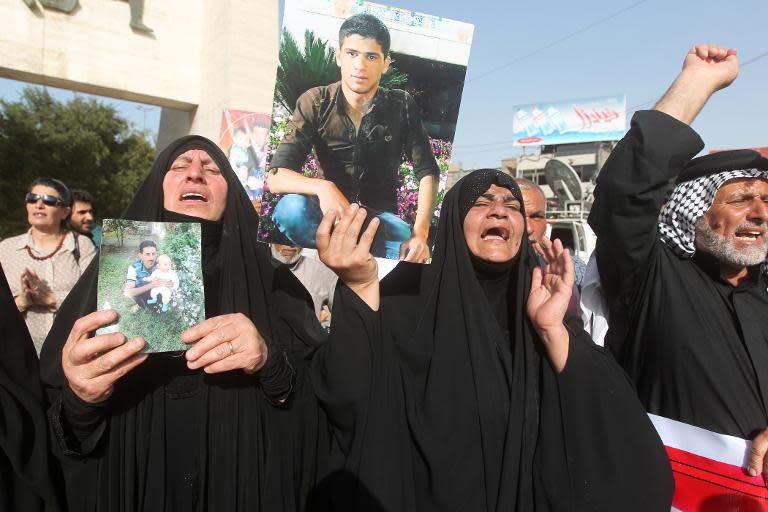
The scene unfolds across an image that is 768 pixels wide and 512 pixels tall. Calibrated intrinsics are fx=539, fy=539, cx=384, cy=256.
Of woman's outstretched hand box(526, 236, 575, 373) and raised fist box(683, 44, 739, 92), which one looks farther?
raised fist box(683, 44, 739, 92)

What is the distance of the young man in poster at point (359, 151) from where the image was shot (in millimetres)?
1384

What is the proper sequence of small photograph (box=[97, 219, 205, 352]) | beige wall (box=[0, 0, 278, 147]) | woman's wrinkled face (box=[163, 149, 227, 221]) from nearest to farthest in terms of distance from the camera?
1. small photograph (box=[97, 219, 205, 352])
2. woman's wrinkled face (box=[163, 149, 227, 221])
3. beige wall (box=[0, 0, 278, 147])

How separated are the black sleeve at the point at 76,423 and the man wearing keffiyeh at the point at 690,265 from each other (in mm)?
1643

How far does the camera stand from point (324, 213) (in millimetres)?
1433

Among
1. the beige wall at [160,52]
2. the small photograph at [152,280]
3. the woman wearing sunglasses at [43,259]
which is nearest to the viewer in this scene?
the small photograph at [152,280]

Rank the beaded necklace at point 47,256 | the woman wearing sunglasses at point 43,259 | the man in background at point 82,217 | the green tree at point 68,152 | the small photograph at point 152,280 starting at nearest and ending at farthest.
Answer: the small photograph at point 152,280
the woman wearing sunglasses at point 43,259
the beaded necklace at point 47,256
the man in background at point 82,217
the green tree at point 68,152

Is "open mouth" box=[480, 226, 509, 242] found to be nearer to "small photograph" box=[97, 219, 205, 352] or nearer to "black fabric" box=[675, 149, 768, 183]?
"black fabric" box=[675, 149, 768, 183]

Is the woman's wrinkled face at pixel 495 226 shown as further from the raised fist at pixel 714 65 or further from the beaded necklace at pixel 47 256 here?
the beaded necklace at pixel 47 256

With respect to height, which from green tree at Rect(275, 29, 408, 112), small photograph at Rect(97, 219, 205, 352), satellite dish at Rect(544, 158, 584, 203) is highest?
satellite dish at Rect(544, 158, 584, 203)

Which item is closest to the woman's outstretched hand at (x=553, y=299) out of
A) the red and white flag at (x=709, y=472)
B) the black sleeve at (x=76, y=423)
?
the red and white flag at (x=709, y=472)

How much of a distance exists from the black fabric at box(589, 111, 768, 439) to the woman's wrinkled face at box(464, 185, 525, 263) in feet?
0.93

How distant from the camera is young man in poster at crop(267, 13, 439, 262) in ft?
4.54

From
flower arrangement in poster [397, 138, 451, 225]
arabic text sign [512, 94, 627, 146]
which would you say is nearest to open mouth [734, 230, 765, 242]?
flower arrangement in poster [397, 138, 451, 225]

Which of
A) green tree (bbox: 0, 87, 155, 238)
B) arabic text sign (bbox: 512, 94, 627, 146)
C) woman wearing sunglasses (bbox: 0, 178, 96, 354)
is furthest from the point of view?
arabic text sign (bbox: 512, 94, 627, 146)
